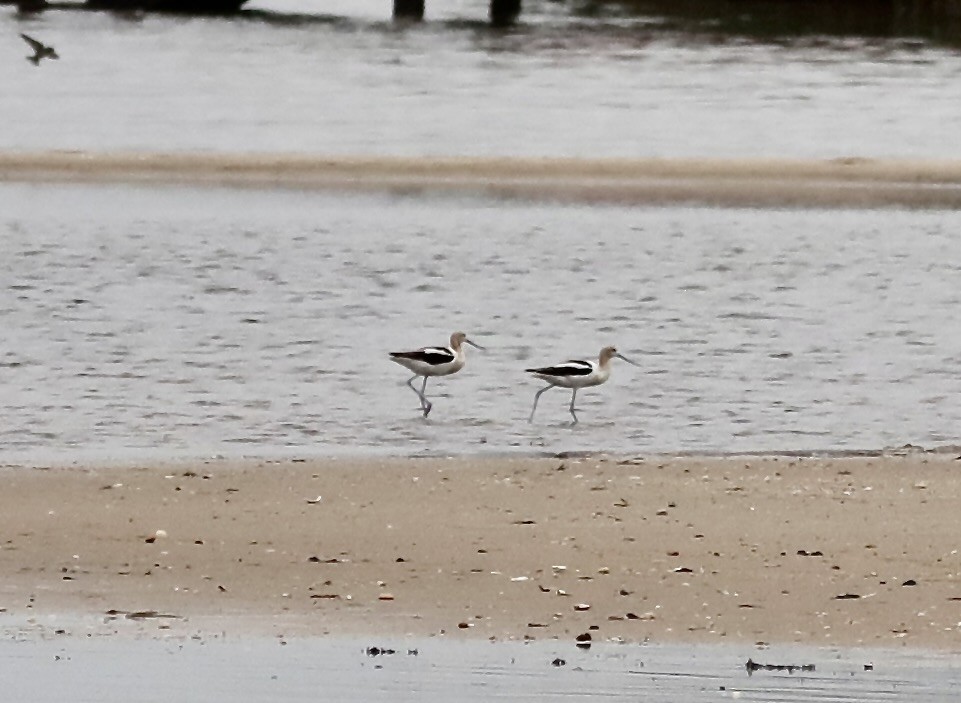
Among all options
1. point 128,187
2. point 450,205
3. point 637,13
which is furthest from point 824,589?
point 637,13

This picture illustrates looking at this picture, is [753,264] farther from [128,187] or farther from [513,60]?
[513,60]

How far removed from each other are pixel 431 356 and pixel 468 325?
4040mm

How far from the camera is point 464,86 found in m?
50.8

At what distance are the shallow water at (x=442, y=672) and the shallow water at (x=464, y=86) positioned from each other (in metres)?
29.8

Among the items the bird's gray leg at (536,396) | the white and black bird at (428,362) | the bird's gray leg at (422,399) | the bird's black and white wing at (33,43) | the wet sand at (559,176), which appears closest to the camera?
the bird's gray leg at (536,396)

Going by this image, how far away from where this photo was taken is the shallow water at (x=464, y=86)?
40281 millimetres

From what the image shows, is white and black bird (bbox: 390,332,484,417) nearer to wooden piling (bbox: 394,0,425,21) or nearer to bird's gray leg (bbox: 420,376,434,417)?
bird's gray leg (bbox: 420,376,434,417)

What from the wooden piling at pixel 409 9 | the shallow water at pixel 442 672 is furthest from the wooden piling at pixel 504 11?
the shallow water at pixel 442 672

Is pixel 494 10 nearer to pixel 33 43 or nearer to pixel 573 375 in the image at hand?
pixel 33 43

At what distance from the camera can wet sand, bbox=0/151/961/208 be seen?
31719 mm

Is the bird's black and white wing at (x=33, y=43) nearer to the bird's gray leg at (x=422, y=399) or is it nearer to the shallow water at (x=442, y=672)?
the bird's gray leg at (x=422, y=399)

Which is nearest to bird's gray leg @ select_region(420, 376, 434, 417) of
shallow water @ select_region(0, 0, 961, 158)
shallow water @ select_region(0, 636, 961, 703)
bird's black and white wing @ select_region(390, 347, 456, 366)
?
bird's black and white wing @ select_region(390, 347, 456, 366)

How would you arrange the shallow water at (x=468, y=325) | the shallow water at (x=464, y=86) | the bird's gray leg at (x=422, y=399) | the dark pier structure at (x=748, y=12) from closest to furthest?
the shallow water at (x=468, y=325)
the bird's gray leg at (x=422, y=399)
the shallow water at (x=464, y=86)
the dark pier structure at (x=748, y=12)

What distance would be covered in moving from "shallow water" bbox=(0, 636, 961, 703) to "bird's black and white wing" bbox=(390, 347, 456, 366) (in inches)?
244
